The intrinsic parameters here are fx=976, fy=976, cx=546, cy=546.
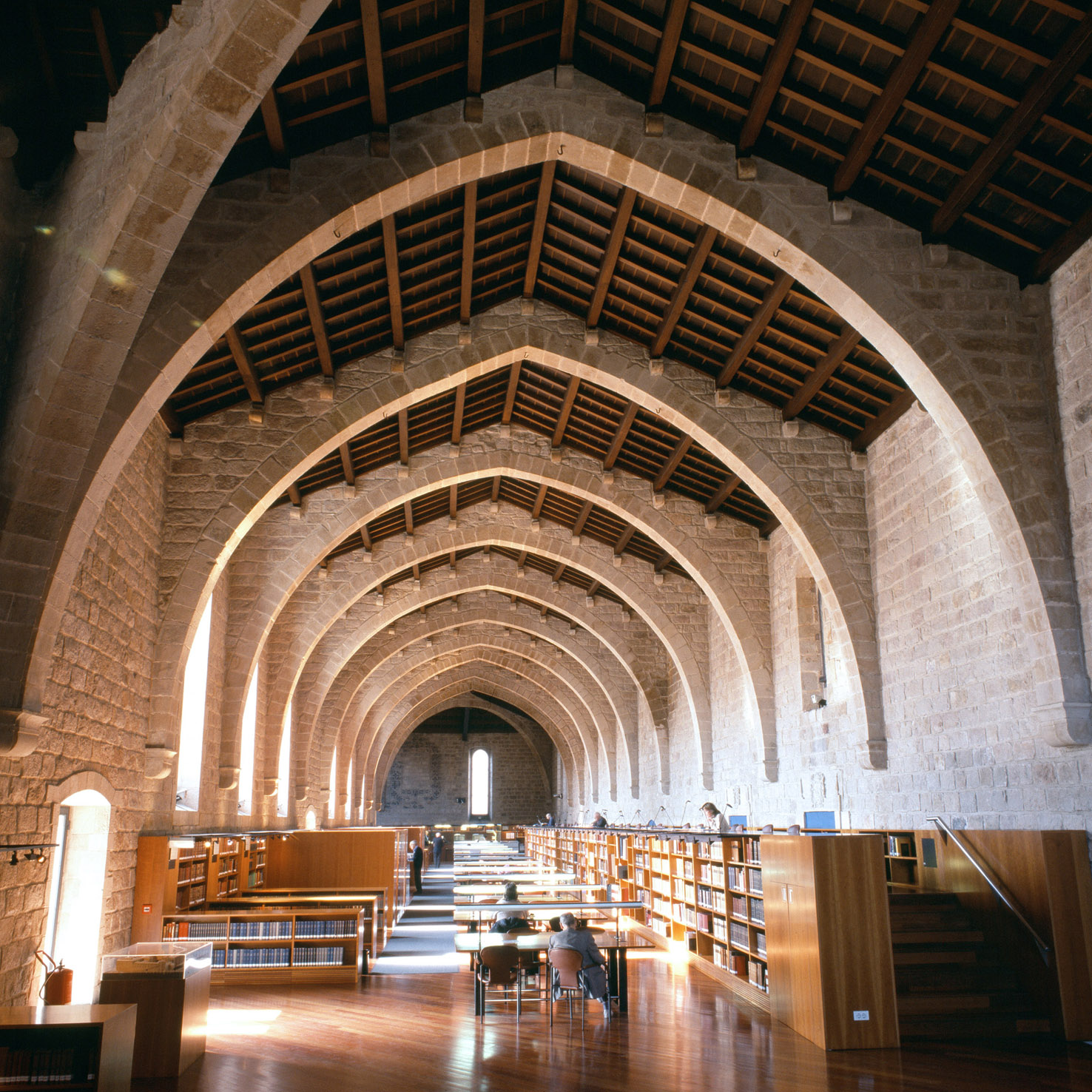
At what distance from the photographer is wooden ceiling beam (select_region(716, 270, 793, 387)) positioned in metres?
9.03

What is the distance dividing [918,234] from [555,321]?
4429 millimetres

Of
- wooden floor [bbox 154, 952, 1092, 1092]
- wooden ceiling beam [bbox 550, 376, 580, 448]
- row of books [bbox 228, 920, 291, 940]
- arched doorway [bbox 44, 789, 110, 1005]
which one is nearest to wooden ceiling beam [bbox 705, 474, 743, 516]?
wooden ceiling beam [bbox 550, 376, 580, 448]

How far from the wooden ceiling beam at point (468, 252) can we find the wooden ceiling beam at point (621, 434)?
2378 mm

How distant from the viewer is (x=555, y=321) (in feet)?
37.2

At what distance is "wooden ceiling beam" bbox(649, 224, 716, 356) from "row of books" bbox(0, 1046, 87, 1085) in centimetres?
742

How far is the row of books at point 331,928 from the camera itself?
9.59m

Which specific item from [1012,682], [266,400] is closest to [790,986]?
[1012,682]

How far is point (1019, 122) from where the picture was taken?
21.1ft

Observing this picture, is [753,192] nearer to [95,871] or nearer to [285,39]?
[285,39]

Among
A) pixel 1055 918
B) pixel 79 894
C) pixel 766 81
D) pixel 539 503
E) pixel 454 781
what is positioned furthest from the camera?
pixel 454 781

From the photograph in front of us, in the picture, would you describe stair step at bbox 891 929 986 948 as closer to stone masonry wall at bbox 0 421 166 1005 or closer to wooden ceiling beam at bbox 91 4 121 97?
stone masonry wall at bbox 0 421 166 1005

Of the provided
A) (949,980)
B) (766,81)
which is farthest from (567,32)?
(949,980)

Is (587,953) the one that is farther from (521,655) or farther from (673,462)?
(521,655)

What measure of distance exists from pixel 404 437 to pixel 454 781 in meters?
23.3
